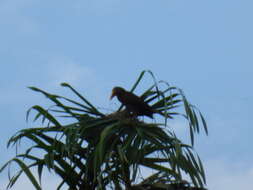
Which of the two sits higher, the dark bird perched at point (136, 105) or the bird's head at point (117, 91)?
the bird's head at point (117, 91)

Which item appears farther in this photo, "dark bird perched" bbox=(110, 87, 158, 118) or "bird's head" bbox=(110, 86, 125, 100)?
"bird's head" bbox=(110, 86, 125, 100)

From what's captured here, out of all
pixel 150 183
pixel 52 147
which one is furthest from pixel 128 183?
pixel 52 147

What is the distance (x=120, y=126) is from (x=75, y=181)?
835 millimetres

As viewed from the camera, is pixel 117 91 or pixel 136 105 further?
pixel 117 91

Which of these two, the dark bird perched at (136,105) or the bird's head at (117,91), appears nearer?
the dark bird perched at (136,105)

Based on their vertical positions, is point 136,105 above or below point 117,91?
below

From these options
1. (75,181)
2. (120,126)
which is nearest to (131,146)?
(120,126)

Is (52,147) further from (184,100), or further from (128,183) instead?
(184,100)

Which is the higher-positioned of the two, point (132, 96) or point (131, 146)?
point (132, 96)

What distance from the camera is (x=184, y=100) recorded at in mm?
8562

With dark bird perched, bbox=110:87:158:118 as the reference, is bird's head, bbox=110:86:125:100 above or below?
above

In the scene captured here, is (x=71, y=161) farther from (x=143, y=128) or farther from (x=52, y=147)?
(x=143, y=128)

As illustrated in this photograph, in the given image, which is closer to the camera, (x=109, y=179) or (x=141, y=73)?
(x=109, y=179)

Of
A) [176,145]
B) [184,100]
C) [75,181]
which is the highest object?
[184,100]
